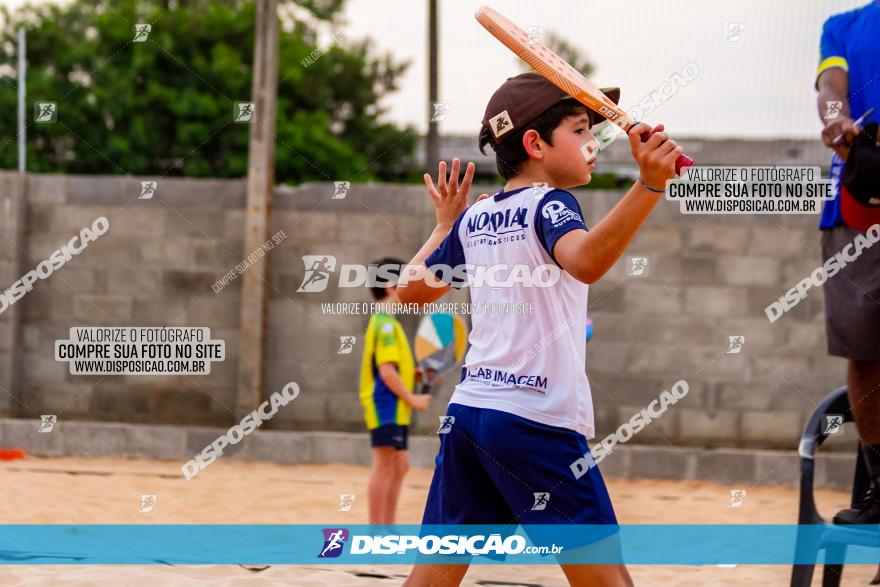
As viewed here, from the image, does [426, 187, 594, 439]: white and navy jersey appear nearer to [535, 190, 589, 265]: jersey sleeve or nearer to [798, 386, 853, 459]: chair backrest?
[535, 190, 589, 265]: jersey sleeve

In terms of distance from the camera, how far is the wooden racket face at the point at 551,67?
2.32m

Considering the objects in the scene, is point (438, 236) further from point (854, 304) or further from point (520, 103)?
point (854, 304)

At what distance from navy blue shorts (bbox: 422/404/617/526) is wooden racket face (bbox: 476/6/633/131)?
2.37 feet

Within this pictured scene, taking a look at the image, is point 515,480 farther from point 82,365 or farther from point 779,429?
point 82,365

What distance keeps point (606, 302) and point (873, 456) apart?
4515mm

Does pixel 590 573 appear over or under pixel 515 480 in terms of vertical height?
under

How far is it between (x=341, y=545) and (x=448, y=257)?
9.22 ft

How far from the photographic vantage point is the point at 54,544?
16.7 feet

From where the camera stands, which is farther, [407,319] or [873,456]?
[407,319]

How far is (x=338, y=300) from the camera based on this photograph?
322 inches

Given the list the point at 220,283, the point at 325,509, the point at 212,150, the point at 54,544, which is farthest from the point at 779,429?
the point at 212,150

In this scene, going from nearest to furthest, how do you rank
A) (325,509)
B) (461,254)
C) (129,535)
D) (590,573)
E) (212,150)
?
1. (590,573)
2. (461,254)
3. (129,535)
4. (325,509)
5. (212,150)
